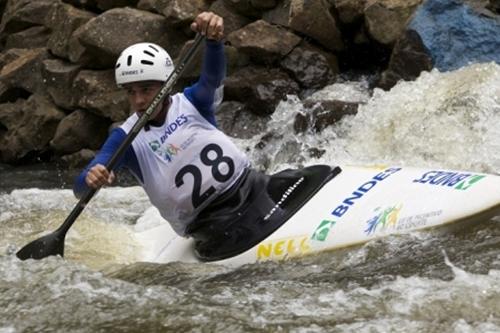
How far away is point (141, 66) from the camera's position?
436 cm

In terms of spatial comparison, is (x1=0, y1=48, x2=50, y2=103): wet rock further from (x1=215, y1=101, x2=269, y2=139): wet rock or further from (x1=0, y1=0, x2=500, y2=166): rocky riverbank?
(x1=215, y1=101, x2=269, y2=139): wet rock

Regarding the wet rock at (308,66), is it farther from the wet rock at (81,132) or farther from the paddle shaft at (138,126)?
the paddle shaft at (138,126)

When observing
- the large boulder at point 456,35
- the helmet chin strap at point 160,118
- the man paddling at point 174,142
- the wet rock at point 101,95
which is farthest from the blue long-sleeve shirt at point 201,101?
the wet rock at point 101,95

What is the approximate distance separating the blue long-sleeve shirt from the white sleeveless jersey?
0.15 ft

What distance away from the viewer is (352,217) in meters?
4.16

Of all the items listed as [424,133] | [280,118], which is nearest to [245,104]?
[280,118]

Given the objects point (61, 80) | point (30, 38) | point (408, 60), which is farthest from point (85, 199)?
point (30, 38)

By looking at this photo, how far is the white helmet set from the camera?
4.34 m

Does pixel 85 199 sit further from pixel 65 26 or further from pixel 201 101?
pixel 65 26

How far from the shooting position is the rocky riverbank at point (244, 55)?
8.36 m

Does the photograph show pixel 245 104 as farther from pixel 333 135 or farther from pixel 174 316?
pixel 174 316

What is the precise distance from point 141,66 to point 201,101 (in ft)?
1.38

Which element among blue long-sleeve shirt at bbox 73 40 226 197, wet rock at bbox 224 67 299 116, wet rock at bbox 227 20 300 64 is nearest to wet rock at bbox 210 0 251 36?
wet rock at bbox 227 20 300 64

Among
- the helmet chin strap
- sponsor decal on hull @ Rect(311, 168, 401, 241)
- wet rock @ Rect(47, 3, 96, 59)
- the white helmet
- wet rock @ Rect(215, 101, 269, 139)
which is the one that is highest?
the white helmet
